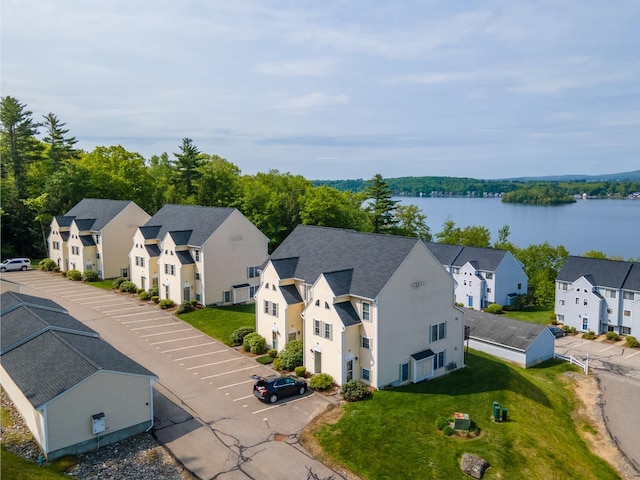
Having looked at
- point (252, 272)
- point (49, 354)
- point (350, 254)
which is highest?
point (350, 254)

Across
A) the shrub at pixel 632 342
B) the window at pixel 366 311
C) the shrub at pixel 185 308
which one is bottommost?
the shrub at pixel 632 342

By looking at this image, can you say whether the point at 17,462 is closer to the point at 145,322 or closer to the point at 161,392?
the point at 161,392

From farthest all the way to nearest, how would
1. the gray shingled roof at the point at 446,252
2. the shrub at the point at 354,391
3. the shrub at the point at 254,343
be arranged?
the gray shingled roof at the point at 446,252 → the shrub at the point at 254,343 → the shrub at the point at 354,391

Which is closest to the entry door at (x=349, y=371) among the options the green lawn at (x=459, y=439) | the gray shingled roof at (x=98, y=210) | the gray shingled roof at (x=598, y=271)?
the green lawn at (x=459, y=439)

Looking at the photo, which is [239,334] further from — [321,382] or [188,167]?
[188,167]

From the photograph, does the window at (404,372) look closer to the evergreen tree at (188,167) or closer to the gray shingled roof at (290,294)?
the gray shingled roof at (290,294)

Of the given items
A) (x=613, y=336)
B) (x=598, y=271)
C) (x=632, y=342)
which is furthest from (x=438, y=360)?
(x=598, y=271)

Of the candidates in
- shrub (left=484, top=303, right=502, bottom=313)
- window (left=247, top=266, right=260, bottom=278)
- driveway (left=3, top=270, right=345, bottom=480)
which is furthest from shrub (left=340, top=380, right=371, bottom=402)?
shrub (left=484, top=303, right=502, bottom=313)
